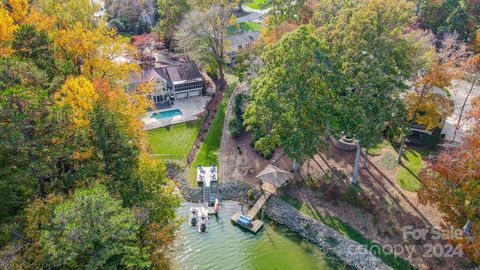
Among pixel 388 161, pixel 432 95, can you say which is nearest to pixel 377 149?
pixel 388 161

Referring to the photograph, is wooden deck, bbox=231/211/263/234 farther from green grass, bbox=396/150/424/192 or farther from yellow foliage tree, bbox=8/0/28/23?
yellow foliage tree, bbox=8/0/28/23

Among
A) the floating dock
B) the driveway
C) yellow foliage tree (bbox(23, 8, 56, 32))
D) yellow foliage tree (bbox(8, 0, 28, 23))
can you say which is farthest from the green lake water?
yellow foliage tree (bbox(8, 0, 28, 23))

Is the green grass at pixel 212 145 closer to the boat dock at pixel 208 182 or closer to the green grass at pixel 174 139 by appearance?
the boat dock at pixel 208 182

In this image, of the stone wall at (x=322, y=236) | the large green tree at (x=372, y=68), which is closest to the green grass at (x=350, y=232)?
the stone wall at (x=322, y=236)

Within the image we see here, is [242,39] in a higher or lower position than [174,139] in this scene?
higher

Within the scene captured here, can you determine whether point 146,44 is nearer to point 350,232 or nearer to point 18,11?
point 18,11

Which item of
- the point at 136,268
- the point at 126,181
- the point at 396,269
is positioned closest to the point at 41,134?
the point at 126,181
